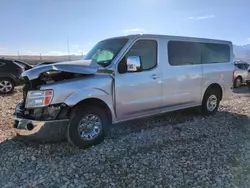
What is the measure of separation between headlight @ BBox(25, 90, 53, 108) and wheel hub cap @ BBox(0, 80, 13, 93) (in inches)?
258

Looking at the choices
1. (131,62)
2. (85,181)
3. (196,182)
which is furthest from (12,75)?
(196,182)

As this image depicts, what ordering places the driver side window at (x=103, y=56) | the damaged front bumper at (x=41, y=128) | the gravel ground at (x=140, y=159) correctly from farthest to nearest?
the driver side window at (x=103, y=56) < the damaged front bumper at (x=41, y=128) < the gravel ground at (x=140, y=159)

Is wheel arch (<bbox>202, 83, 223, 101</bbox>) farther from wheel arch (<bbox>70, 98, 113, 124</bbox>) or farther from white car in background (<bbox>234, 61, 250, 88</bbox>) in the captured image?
white car in background (<bbox>234, 61, 250, 88</bbox>)

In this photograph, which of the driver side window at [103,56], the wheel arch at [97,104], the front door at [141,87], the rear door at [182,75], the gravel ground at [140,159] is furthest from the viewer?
the rear door at [182,75]

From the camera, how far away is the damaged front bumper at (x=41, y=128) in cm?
360

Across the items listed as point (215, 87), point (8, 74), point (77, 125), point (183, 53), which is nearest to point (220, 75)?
point (215, 87)

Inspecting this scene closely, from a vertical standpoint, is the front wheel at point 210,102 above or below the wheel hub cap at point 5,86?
below

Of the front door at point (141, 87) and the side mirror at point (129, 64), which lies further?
the front door at point (141, 87)

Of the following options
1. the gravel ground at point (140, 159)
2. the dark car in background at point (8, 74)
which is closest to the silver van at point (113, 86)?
the gravel ground at point (140, 159)

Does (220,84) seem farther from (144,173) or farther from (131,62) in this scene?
(144,173)

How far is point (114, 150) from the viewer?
396cm

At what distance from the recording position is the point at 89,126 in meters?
4.04

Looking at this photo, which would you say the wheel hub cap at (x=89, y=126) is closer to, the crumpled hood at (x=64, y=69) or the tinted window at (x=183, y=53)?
the crumpled hood at (x=64, y=69)

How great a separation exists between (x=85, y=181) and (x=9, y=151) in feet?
5.60
